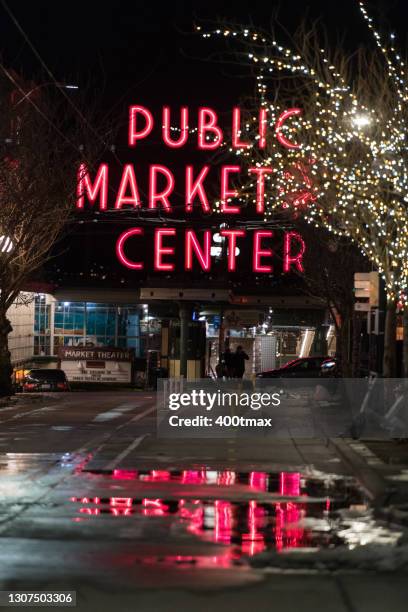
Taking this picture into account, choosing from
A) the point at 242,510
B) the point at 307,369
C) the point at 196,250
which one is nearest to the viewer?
the point at 242,510

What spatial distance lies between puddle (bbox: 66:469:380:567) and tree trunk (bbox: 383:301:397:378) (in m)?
5.99

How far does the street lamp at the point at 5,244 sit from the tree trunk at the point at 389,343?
12615 mm

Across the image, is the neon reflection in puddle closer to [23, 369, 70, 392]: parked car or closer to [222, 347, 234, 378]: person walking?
[222, 347, 234, 378]: person walking

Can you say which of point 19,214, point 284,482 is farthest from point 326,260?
point 284,482

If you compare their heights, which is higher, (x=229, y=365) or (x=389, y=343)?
(x=389, y=343)

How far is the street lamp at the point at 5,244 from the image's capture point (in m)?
30.0

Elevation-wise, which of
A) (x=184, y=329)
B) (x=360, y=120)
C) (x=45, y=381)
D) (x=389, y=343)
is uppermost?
(x=360, y=120)

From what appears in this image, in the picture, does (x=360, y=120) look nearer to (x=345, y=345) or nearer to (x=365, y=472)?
(x=365, y=472)

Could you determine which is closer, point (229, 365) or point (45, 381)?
point (229, 365)

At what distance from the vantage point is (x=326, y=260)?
117ft

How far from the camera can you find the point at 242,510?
12.1 metres

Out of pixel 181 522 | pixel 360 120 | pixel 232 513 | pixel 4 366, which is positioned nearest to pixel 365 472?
pixel 232 513

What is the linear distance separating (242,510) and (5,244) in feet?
64.4

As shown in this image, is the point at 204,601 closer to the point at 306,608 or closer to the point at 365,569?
the point at 306,608
